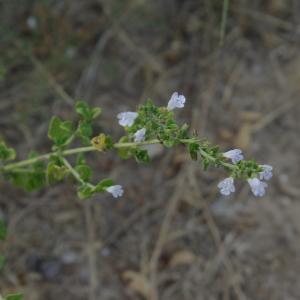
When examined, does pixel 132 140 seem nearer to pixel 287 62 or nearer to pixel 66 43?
pixel 66 43

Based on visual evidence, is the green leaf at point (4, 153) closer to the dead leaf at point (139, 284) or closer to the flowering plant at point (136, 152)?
the flowering plant at point (136, 152)

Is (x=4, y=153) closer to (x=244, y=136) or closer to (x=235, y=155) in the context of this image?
(x=235, y=155)

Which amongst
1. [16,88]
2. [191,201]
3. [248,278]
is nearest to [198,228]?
[191,201]

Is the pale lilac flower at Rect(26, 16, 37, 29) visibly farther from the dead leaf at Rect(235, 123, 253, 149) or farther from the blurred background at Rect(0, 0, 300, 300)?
the dead leaf at Rect(235, 123, 253, 149)

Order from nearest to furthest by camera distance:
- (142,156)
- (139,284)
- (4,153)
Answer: (142,156) → (4,153) → (139,284)

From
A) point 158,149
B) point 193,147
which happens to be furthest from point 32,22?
point 193,147

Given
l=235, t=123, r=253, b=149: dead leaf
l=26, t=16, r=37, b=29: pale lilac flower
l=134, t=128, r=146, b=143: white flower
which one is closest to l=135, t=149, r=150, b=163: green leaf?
l=134, t=128, r=146, b=143: white flower

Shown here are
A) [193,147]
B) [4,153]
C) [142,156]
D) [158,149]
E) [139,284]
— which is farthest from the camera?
[158,149]
